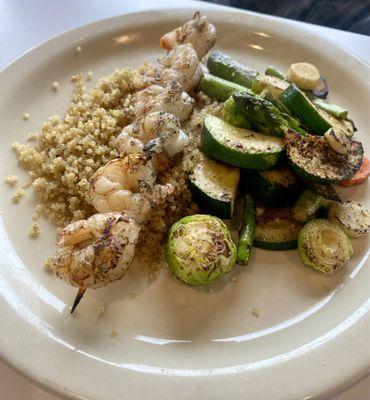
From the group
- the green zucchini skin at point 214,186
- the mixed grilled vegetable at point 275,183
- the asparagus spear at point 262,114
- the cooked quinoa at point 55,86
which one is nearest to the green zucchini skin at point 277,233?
the mixed grilled vegetable at point 275,183

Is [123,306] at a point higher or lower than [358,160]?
lower

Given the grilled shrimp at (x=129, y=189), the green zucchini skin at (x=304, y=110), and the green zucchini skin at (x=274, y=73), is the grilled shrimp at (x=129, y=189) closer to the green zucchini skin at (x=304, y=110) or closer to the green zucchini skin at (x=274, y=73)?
the green zucchini skin at (x=304, y=110)

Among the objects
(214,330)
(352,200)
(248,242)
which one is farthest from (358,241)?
(214,330)

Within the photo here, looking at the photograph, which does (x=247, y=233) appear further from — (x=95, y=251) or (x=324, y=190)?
(x=95, y=251)

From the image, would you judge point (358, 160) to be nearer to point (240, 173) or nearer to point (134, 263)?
point (240, 173)

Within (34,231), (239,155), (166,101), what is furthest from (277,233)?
(34,231)

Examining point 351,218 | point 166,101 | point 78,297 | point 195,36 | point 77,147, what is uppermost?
point 195,36

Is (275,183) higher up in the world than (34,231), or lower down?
higher up
